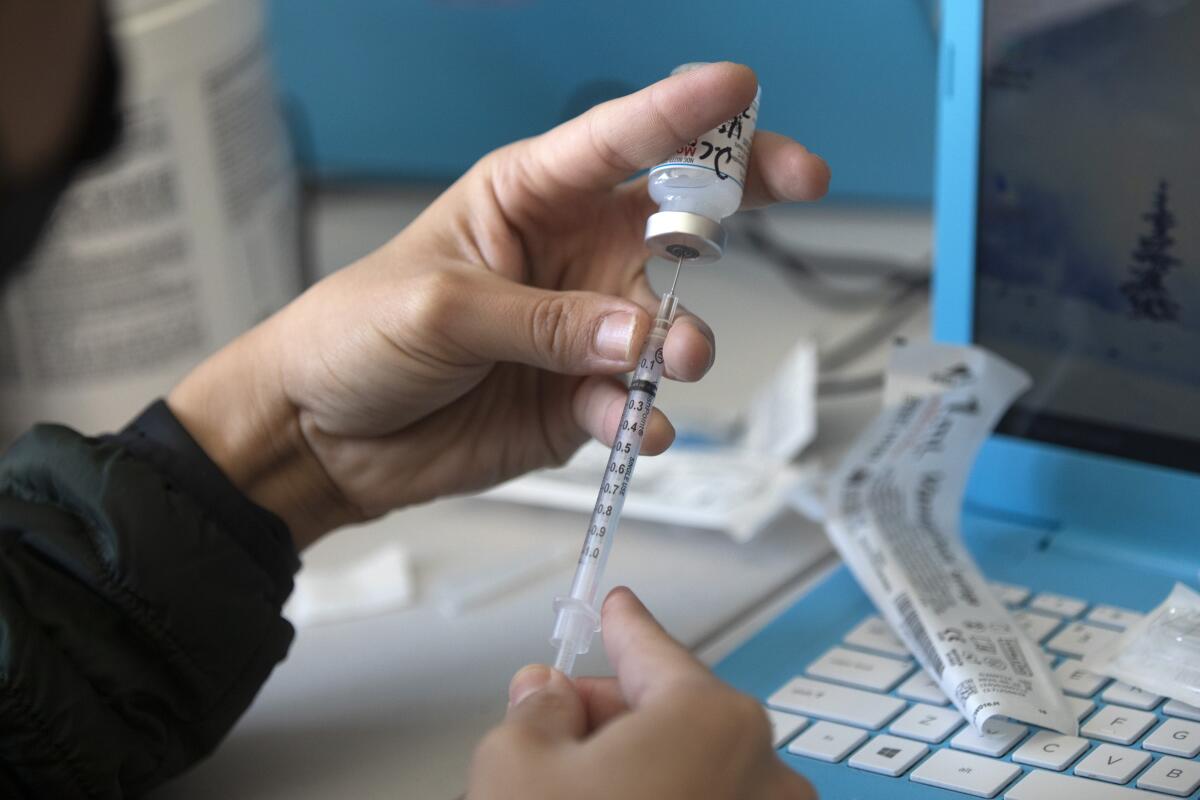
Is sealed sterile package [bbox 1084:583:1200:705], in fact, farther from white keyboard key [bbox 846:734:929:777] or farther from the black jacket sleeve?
the black jacket sleeve

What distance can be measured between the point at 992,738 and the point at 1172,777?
0.23ft

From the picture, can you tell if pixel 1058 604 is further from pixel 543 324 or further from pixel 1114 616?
pixel 543 324

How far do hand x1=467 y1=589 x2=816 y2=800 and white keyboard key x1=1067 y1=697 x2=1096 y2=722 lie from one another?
0.18 m

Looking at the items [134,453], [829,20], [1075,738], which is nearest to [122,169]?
[134,453]

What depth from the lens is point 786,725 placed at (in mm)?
582

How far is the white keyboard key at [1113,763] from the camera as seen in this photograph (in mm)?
518

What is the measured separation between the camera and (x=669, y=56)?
90cm

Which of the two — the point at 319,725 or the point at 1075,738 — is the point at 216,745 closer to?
the point at 319,725

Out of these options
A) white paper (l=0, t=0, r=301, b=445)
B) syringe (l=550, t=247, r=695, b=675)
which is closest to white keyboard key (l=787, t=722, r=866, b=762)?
syringe (l=550, t=247, r=695, b=675)

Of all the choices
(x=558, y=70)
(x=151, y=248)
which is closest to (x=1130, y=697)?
(x=151, y=248)

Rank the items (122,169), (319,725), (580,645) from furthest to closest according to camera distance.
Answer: (122,169), (319,725), (580,645)

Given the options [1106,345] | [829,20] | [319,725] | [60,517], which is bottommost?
[319,725]

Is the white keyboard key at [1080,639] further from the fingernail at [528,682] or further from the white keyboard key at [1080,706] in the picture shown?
the fingernail at [528,682]

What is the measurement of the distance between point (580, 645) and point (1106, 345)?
340mm
